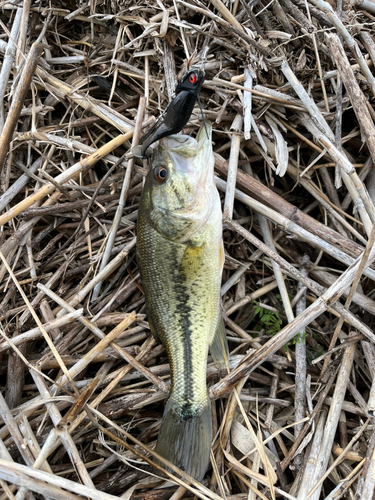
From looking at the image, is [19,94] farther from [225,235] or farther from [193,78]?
[225,235]

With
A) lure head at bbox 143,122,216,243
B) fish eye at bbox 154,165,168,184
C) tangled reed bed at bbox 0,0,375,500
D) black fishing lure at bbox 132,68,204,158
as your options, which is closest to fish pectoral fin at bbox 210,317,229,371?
tangled reed bed at bbox 0,0,375,500

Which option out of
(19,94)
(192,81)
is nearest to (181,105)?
(192,81)

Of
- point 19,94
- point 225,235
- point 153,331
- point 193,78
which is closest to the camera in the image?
point 193,78

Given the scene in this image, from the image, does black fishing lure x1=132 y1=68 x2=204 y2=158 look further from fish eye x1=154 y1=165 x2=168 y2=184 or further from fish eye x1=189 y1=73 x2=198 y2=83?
fish eye x1=154 y1=165 x2=168 y2=184

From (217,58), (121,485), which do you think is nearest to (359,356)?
(121,485)

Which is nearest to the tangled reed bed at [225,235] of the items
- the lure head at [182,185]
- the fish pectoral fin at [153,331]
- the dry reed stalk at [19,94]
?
the dry reed stalk at [19,94]

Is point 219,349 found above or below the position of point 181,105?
below

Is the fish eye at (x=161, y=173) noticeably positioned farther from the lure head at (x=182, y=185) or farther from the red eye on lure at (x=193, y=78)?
the red eye on lure at (x=193, y=78)
